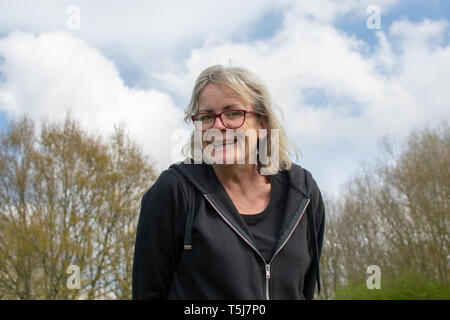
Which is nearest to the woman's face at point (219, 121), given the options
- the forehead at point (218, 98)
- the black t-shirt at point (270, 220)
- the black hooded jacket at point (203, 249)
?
the forehead at point (218, 98)

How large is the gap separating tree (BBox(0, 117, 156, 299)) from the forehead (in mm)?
18561

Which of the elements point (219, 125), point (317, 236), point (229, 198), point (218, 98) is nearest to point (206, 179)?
point (229, 198)

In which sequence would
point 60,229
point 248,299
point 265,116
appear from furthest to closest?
point 60,229
point 265,116
point 248,299

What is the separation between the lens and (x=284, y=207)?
1.97 meters

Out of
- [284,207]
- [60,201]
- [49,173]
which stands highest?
[49,173]

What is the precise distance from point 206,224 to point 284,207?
1.34ft

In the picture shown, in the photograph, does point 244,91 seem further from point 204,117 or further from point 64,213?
point 64,213

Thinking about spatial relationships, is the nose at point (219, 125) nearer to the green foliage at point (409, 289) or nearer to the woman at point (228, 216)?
the woman at point (228, 216)

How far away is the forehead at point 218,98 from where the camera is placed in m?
1.94

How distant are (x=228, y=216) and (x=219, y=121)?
418 mm

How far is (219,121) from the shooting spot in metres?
1.92
